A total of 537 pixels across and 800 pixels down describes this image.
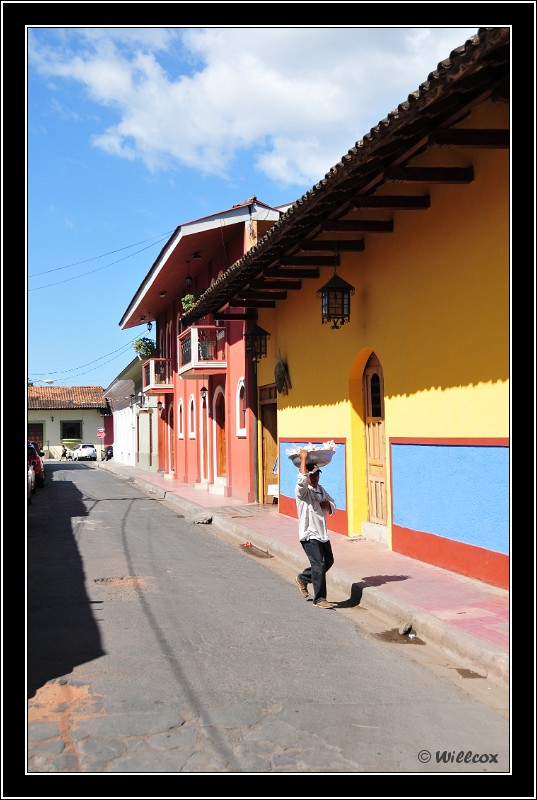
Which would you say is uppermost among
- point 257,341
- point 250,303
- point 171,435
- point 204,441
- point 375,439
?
point 250,303

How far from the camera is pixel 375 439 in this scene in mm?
12039

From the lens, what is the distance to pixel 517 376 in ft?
16.0

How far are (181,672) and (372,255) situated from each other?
23.7 ft

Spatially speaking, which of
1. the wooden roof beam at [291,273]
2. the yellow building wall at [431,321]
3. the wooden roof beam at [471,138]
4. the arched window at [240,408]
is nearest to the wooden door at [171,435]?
the arched window at [240,408]

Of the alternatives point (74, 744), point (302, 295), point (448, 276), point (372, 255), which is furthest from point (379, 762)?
point (302, 295)

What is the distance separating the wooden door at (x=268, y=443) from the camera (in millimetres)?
18219

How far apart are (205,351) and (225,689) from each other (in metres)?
16.7

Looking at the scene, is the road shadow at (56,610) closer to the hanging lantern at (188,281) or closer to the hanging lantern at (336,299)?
the hanging lantern at (336,299)

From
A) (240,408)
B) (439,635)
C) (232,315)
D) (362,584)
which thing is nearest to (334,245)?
(362,584)

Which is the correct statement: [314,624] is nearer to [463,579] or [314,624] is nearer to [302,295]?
[463,579]

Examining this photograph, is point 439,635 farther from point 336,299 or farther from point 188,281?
point 188,281

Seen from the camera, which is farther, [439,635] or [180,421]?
[180,421]

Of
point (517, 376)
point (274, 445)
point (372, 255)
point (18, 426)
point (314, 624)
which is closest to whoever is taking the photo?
point (18, 426)

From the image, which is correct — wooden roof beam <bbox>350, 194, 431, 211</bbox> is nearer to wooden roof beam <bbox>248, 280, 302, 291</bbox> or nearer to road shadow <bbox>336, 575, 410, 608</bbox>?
road shadow <bbox>336, 575, 410, 608</bbox>
